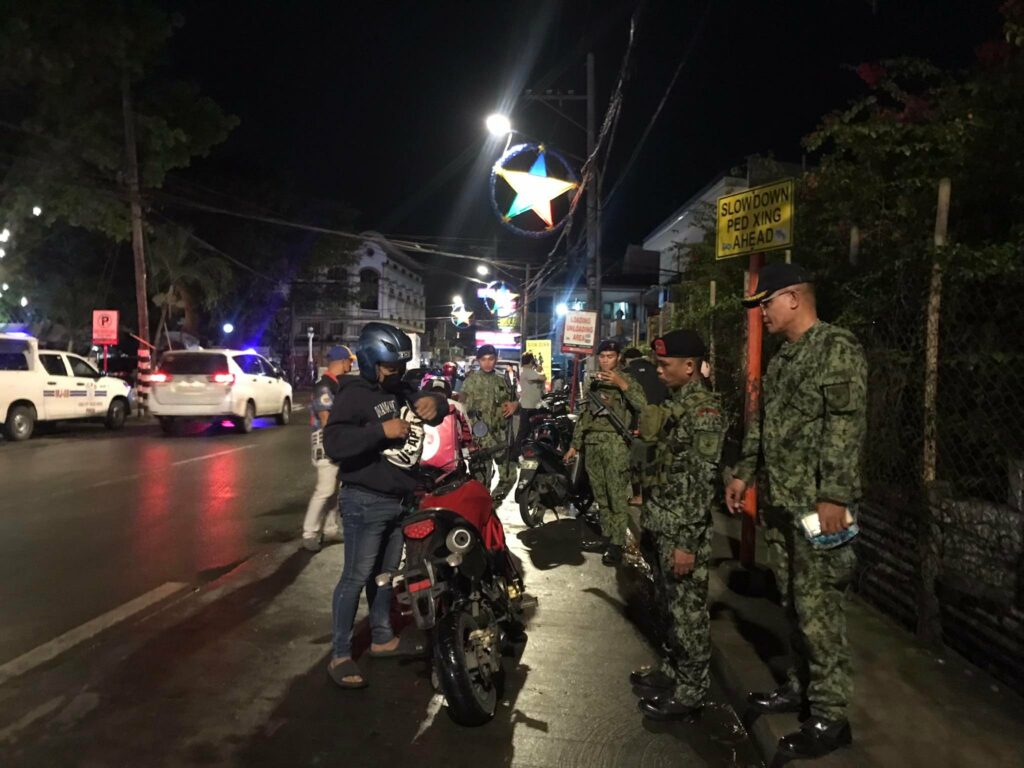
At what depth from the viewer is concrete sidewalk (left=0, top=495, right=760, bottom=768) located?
344 cm

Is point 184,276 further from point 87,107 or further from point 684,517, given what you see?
point 684,517

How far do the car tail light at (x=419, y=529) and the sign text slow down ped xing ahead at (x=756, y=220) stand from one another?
122 inches

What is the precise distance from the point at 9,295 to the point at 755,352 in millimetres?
27007

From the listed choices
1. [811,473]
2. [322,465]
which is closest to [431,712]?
[811,473]

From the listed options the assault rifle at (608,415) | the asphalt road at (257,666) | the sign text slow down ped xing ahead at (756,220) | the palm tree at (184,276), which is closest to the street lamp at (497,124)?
the asphalt road at (257,666)

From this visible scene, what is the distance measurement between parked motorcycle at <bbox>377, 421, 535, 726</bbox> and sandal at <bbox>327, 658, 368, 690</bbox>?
511 mm

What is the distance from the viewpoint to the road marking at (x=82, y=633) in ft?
14.2

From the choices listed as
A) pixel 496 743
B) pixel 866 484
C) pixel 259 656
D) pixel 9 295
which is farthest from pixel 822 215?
pixel 9 295

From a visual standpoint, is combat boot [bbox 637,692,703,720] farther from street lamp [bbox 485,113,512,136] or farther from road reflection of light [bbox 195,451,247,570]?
street lamp [bbox 485,113,512,136]

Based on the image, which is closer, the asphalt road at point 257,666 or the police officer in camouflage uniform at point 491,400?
the asphalt road at point 257,666

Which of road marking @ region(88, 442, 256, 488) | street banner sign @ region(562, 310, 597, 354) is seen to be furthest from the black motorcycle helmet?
street banner sign @ region(562, 310, 597, 354)

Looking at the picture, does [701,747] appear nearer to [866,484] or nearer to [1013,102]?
[866,484]

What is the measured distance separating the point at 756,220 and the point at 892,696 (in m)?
3.16

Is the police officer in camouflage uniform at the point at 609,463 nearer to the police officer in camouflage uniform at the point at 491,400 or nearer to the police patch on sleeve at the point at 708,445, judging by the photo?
the police officer in camouflage uniform at the point at 491,400
